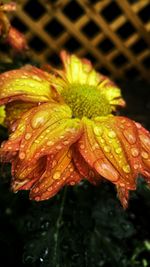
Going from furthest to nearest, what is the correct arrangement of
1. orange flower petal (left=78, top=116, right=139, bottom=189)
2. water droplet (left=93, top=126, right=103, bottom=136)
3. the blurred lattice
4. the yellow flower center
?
1. the blurred lattice
2. the yellow flower center
3. water droplet (left=93, top=126, right=103, bottom=136)
4. orange flower petal (left=78, top=116, right=139, bottom=189)

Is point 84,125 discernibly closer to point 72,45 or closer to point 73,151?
point 73,151

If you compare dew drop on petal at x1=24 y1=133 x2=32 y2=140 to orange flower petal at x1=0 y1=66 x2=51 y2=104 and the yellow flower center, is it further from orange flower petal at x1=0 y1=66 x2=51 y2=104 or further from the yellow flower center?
the yellow flower center

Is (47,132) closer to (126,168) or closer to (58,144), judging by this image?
(58,144)

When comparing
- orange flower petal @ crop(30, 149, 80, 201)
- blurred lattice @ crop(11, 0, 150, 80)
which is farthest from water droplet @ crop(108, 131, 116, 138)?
blurred lattice @ crop(11, 0, 150, 80)

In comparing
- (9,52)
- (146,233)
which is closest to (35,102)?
(9,52)

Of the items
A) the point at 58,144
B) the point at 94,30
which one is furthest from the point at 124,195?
the point at 94,30

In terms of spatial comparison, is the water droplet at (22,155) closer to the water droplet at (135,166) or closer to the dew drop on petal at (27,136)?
the dew drop on petal at (27,136)

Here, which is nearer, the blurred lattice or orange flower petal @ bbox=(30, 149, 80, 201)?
orange flower petal @ bbox=(30, 149, 80, 201)
